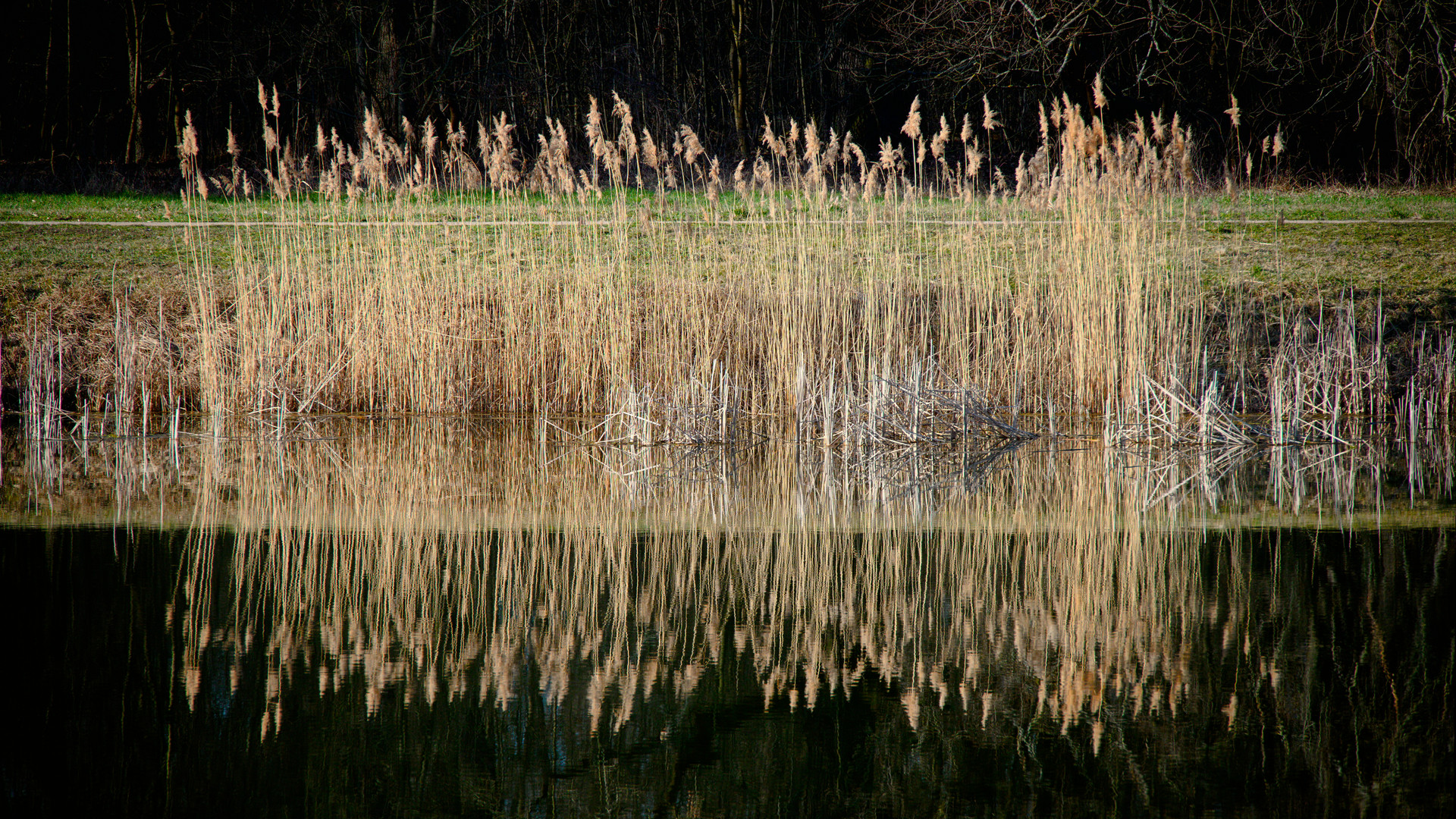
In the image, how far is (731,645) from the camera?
10.4ft

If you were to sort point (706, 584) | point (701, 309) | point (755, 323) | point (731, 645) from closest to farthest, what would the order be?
point (731, 645) → point (706, 584) → point (755, 323) → point (701, 309)

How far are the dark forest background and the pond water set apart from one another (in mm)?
11664

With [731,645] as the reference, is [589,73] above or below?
above

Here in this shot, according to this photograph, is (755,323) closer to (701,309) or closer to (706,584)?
(701,309)

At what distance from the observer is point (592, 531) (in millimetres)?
4410

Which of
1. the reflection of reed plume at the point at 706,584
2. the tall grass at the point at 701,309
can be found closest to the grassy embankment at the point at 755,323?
the tall grass at the point at 701,309

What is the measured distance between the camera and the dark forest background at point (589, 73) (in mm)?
16375

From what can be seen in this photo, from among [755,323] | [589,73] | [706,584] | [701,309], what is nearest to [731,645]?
[706,584]

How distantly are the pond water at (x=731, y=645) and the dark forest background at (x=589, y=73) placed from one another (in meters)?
11.7

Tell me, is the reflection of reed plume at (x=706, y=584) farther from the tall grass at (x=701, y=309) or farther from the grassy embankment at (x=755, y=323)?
the tall grass at (x=701, y=309)

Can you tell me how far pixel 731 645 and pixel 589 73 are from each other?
19.3 meters

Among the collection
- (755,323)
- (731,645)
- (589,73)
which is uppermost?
(589,73)

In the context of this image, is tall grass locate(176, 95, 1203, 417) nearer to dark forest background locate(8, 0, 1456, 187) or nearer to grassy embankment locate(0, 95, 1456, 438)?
grassy embankment locate(0, 95, 1456, 438)

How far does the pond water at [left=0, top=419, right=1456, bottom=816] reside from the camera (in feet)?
7.75
